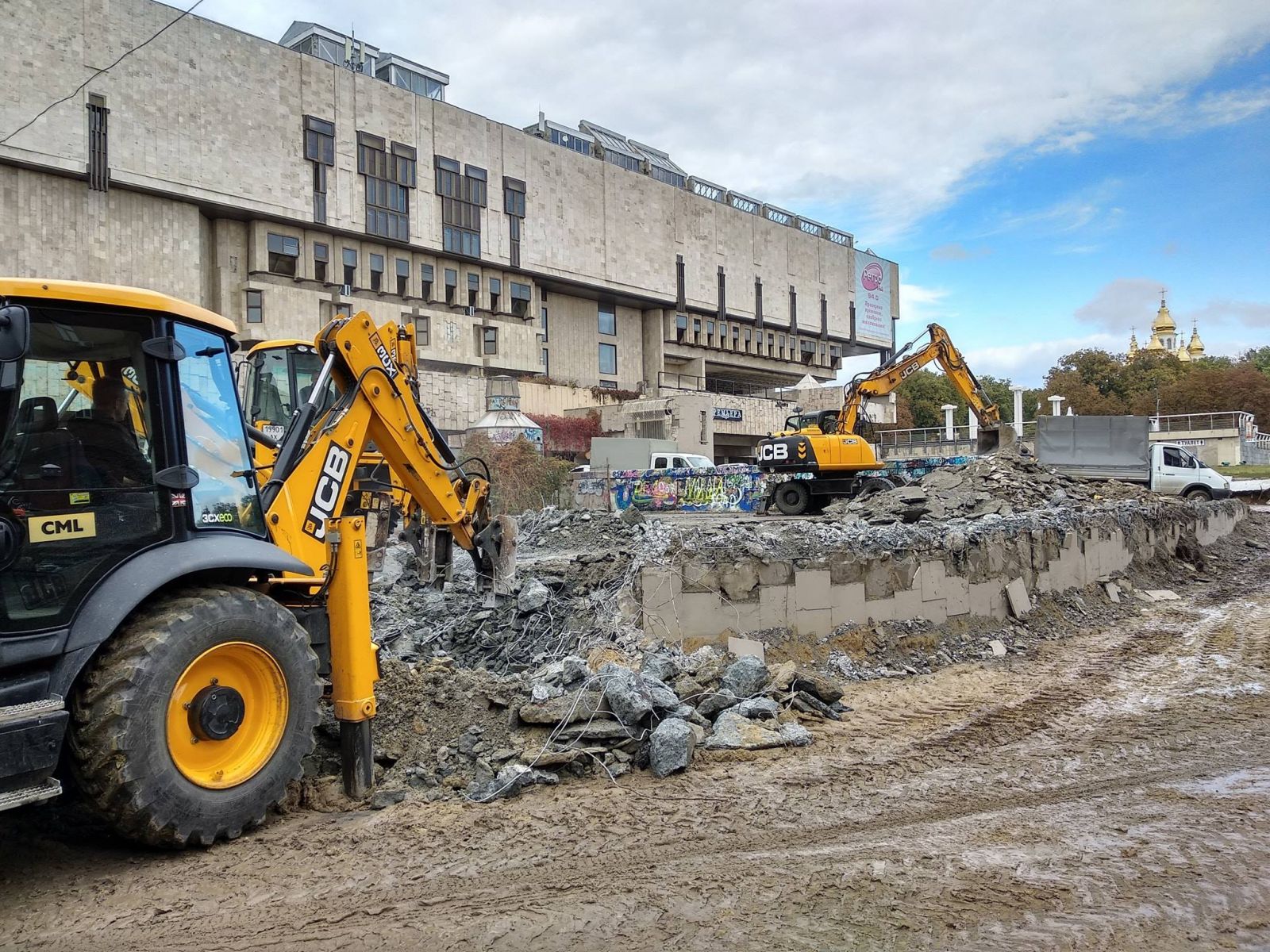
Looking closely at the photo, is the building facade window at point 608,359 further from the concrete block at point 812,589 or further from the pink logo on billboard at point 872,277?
the concrete block at point 812,589

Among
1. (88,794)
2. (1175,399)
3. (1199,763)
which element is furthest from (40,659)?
(1175,399)

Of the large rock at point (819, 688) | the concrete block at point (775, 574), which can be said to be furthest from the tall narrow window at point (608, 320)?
the large rock at point (819, 688)

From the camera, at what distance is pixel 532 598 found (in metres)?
10.0

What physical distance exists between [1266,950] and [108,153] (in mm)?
37470

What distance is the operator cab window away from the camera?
4.13 m

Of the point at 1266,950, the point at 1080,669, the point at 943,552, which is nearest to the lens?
the point at 1266,950

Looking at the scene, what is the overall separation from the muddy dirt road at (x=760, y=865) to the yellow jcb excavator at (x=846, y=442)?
1473cm

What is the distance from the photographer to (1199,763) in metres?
6.09

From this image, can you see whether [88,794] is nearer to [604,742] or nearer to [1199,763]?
[604,742]

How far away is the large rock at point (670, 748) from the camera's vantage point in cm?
599

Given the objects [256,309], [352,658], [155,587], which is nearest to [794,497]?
[352,658]

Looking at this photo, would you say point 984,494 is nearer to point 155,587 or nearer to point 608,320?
point 155,587

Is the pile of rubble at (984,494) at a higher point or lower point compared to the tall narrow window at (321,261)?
lower

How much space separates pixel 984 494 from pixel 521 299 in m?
33.4
